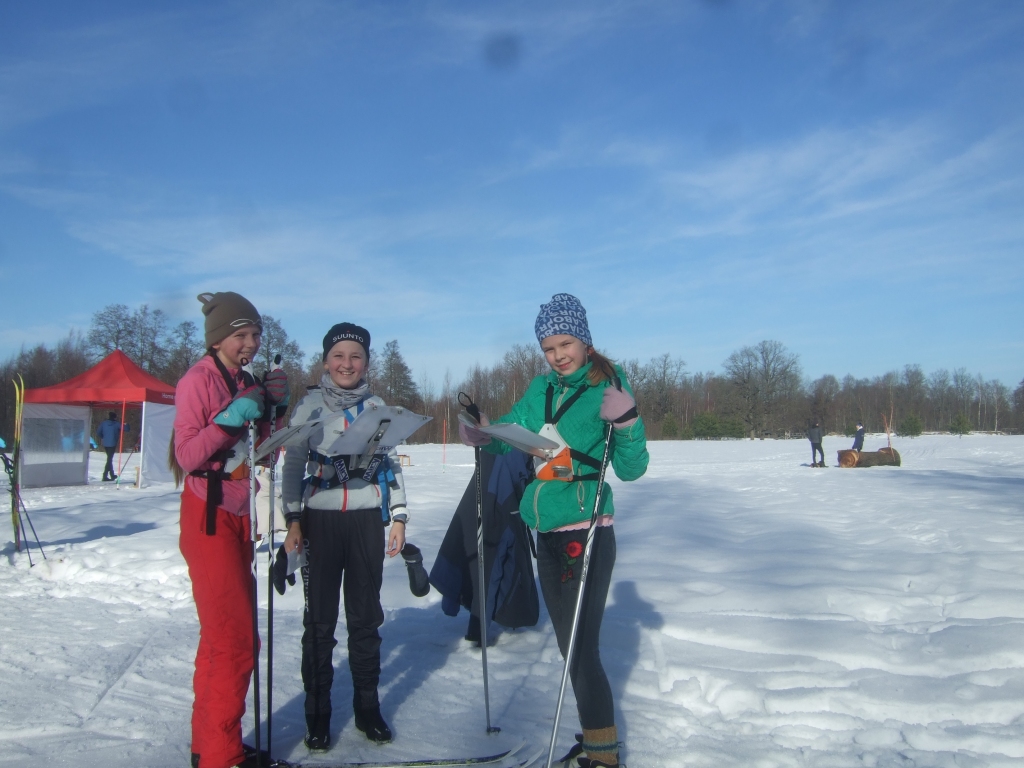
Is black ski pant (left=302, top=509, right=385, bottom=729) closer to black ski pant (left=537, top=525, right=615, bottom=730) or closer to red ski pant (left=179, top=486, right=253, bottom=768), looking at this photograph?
red ski pant (left=179, top=486, right=253, bottom=768)

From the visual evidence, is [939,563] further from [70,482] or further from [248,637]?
[70,482]

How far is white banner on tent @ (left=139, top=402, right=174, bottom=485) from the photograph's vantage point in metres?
17.5

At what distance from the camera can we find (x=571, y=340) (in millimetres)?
2990

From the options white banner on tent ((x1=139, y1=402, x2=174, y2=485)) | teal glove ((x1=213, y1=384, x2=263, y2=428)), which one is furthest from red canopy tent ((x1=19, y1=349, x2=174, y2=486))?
teal glove ((x1=213, y1=384, x2=263, y2=428))

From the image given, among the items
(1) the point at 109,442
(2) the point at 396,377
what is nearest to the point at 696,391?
(2) the point at 396,377

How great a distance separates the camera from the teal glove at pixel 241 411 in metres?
2.84

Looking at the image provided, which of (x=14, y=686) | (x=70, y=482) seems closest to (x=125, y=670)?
(x=14, y=686)

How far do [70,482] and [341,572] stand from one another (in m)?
17.6

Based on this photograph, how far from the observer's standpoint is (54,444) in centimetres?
1750

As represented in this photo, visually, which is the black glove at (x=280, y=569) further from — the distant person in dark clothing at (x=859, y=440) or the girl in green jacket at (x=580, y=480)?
the distant person in dark clothing at (x=859, y=440)

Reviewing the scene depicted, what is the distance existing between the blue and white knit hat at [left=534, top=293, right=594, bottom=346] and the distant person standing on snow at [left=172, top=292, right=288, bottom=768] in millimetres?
1173

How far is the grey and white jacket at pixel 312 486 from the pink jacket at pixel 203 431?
0.28 meters

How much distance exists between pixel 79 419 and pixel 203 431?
1797 cm

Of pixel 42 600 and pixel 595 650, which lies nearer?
pixel 595 650
